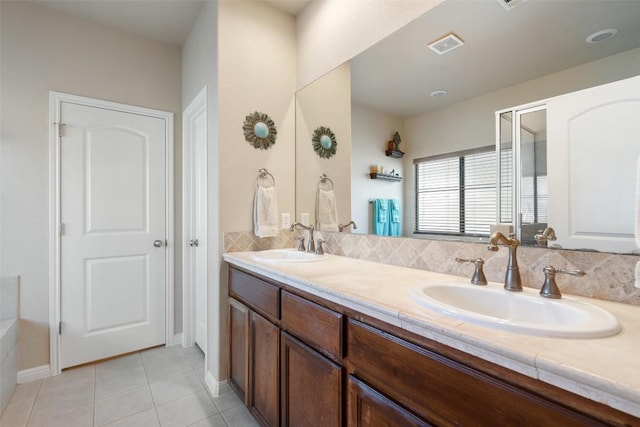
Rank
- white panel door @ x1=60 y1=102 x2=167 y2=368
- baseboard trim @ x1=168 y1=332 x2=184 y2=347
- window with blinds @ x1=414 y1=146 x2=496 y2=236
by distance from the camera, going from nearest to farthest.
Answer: window with blinds @ x1=414 y1=146 x2=496 y2=236, white panel door @ x1=60 y1=102 x2=167 y2=368, baseboard trim @ x1=168 y1=332 x2=184 y2=347

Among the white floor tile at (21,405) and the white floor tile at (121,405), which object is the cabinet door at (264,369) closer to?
the white floor tile at (121,405)

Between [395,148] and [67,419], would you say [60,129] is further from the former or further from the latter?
[395,148]

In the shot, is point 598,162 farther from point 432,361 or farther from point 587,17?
point 432,361

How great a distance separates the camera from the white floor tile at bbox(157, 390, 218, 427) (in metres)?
1.65

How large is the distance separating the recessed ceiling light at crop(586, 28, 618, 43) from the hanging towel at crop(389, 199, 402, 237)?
90 cm

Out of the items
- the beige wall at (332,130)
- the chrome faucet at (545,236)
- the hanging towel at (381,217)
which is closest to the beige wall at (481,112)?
the hanging towel at (381,217)

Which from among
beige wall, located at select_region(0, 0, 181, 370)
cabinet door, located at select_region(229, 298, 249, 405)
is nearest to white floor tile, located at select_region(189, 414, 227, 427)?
cabinet door, located at select_region(229, 298, 249, 405)

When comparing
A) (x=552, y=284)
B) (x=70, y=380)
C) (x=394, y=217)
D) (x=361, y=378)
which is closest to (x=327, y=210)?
(x=394, y=217)

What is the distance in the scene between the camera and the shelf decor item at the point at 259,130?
6.61ft

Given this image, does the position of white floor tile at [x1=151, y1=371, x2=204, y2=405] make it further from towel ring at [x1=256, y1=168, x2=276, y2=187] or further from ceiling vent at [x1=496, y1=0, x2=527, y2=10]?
ceiling vent at [x1=496, y1=0, x2=527, y2=10]

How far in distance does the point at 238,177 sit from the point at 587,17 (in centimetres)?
179

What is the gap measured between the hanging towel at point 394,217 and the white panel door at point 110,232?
6.65 ft

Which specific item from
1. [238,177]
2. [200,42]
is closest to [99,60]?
[200,42]

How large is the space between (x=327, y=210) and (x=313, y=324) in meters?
1.02
